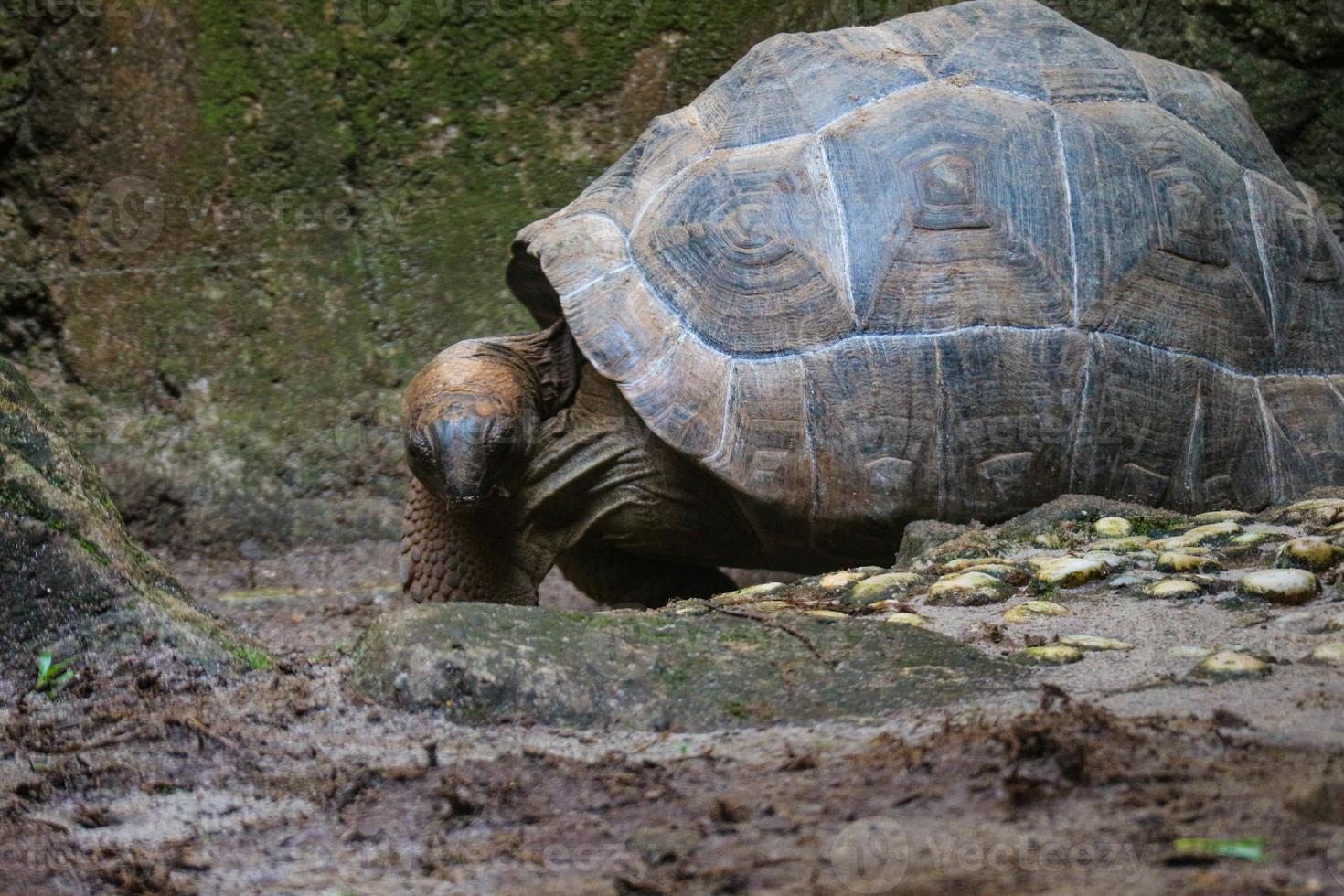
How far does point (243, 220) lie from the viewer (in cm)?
505

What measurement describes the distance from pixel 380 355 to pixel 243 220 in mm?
688

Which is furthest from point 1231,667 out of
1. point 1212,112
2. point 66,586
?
point 1212,112

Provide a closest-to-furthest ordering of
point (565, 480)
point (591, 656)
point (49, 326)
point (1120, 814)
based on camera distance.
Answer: point (1120, 814), point (591, 656), point (565, 480), point (49, 326)

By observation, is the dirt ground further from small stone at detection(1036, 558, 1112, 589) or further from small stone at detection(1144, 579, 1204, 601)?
small stone at detection(1036, 558, 1112, 589)

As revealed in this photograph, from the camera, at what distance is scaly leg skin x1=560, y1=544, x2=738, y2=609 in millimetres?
4141

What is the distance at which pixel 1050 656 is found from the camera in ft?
7.10

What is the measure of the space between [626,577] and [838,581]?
4.35ft

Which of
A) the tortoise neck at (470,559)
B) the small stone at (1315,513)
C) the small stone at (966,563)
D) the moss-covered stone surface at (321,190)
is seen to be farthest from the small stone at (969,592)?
the moss-covered stone surface at (321,190)

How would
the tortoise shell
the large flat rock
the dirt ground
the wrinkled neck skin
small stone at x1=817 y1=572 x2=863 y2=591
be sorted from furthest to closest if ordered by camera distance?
the wrinkled neck skin < the tortoise shell < small stone at x1=817 y1=572 x2=863 y2=591 < the large flat rock < the dirt ground

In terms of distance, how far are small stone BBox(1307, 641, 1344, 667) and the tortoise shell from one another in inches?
59.4

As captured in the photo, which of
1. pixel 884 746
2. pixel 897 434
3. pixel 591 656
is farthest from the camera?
pixel 897 434

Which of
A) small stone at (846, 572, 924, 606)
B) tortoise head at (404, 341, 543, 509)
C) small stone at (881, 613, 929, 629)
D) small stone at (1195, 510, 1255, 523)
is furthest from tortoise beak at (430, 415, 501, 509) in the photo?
small stone at (1195, 510, 1255, 523)

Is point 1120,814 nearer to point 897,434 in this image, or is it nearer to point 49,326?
point 897,434

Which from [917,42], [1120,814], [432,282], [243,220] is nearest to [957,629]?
[1120,814]
